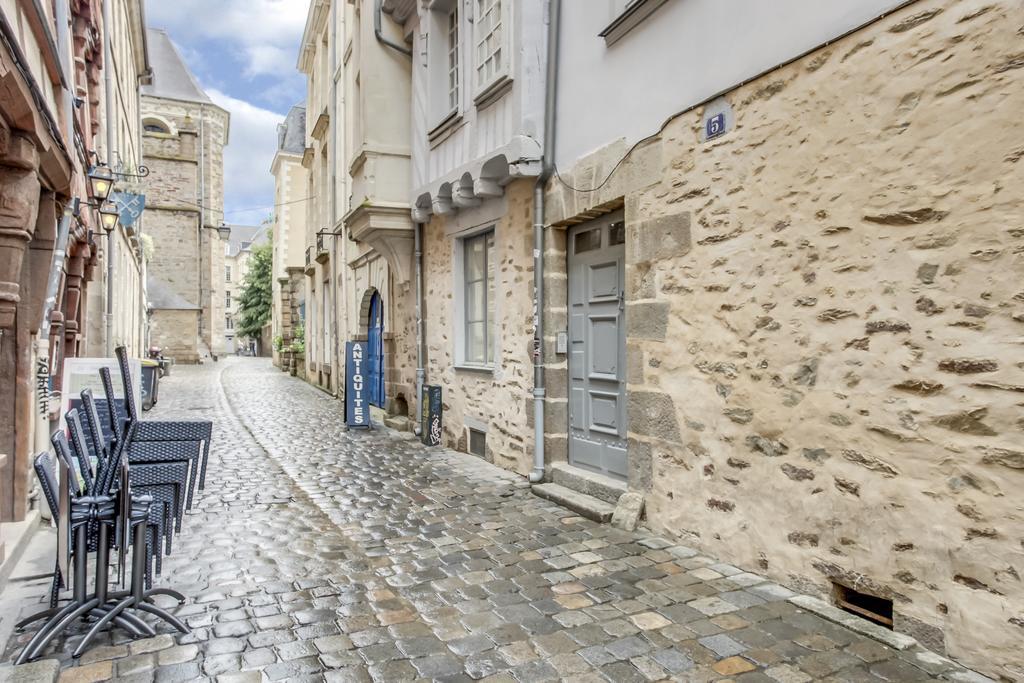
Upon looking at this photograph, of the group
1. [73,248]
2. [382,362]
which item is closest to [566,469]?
[73,248]

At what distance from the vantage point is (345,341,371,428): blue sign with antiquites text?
9.98 meters

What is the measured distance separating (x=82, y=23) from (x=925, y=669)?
10143 millimetres

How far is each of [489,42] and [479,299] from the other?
8.81 feet

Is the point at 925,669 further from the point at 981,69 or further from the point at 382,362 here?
the point at 382,362

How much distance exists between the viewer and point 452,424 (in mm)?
8102

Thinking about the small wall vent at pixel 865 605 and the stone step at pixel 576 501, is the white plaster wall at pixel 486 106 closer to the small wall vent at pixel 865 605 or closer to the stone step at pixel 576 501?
the stone step at pixel 576 501

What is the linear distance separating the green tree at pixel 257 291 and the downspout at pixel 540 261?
38823 mm

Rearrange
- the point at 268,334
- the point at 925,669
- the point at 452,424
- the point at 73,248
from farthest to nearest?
the point at 268,334 < the point at 452,424 < the point at 73,248 < the point at 925,669

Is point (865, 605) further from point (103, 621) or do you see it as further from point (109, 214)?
point (109, 214)

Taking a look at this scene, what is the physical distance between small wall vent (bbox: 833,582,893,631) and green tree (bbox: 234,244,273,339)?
138 feet

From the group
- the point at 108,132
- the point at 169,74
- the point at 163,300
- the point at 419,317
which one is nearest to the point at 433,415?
the point at 419,317

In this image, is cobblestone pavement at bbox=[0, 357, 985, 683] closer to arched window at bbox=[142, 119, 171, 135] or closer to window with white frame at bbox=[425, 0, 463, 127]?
window with white frame at bbox=[425, 0, 463, 127]

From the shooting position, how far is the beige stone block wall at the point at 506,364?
6301mm

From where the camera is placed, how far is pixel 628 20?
15.5 ft
